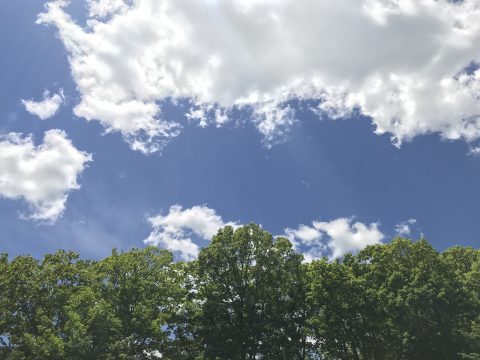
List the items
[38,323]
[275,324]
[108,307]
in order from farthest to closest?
1. [275,324]
2. [38,323]
3. [108,307]

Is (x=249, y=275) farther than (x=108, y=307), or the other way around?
(x=249, y=275)

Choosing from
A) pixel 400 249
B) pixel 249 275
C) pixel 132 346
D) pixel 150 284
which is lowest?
pixel 132 346

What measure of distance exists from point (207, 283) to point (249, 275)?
4.51 meters

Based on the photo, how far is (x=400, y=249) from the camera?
48.3m

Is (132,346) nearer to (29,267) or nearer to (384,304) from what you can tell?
(29,267)

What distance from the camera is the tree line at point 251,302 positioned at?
40906 mm

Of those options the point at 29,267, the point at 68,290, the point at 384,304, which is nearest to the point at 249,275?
the point at 384,304

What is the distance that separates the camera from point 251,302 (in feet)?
152

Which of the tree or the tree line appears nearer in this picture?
the tree line

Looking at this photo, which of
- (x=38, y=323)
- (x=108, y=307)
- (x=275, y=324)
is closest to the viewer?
(x=108, y=307)

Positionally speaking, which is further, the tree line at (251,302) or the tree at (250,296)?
the tree at (250,296)

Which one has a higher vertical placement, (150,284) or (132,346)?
(150,284)

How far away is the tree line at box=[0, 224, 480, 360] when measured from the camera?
134 ft

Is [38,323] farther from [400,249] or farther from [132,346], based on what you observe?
[400,249]
